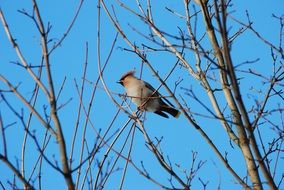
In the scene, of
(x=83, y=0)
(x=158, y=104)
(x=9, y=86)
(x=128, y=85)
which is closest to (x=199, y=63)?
(x=83, y=0)

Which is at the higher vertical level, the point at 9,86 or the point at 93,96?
the point at 93,96

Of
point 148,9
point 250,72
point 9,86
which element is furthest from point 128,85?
point 9,86

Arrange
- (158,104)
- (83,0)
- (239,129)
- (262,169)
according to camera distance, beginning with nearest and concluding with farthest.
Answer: (262,169) < (83,0) < (239,129) < (158,104)

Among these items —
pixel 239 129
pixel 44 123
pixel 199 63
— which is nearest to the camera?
pixel 44 123

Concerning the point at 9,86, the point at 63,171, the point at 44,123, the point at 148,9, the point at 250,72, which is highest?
the point at 148,9

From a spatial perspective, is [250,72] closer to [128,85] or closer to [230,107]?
[230,107]

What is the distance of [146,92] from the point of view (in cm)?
757

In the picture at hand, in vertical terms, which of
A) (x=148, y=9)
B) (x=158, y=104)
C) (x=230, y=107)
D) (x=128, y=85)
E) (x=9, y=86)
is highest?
(x=128, y=85)

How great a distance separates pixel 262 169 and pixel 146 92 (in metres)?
4.84

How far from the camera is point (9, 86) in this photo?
272cm

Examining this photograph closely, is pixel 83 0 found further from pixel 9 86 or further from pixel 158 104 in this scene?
pixel 158 104

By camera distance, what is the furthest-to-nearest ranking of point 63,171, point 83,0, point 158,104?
1. point 158,104
2. point 83,0
3. point 63,171

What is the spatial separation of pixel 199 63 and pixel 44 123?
213 centimetres

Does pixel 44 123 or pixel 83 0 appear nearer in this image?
pixel 44 123
